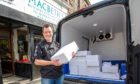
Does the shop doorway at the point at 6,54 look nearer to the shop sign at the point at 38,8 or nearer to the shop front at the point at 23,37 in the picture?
the shop front at the point at 23,37

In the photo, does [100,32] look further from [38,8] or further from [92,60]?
[38,8]

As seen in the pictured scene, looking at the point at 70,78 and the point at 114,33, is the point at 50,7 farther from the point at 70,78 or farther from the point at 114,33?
the point at 70,78

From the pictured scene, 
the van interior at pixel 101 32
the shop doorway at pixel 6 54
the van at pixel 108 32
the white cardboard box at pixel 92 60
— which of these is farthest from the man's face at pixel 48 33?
the shop doorway at pixel 6 54

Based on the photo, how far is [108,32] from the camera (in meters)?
5.20

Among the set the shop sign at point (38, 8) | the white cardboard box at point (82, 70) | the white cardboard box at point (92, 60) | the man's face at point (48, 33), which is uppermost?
the shop sign at point (38, 8)

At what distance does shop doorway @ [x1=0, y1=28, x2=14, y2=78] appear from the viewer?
10.3 metres

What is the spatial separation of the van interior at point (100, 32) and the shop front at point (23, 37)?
3.40 metres

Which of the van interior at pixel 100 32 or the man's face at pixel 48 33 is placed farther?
the van interior at pixel 100 32

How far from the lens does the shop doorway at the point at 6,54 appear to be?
10.3 meters

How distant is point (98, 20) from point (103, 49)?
1586 mm

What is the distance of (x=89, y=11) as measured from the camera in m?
3.28

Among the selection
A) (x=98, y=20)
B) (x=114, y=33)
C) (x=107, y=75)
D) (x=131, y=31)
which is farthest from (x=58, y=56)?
(x=114, y=33)

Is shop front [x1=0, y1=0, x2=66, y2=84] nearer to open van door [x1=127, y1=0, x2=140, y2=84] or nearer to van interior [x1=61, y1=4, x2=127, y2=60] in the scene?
van interior [x1=61, y1=4, x2=127, y2=60]

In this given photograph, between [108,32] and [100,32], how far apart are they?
22cm
